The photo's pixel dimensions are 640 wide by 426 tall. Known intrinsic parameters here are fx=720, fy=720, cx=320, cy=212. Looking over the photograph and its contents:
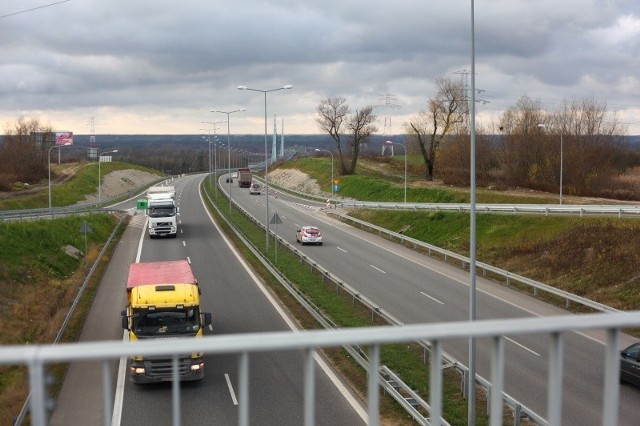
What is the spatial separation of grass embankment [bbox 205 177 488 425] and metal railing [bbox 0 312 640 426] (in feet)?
37.0

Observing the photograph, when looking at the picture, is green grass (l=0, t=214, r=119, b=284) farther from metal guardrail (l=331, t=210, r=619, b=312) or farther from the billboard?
the billboard

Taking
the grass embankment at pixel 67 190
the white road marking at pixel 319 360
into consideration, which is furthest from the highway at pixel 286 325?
the grass embankment at pixel 67 190

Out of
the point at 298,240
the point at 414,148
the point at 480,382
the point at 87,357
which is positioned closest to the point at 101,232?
the point at 298,240

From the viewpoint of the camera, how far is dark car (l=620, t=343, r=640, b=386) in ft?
40.2

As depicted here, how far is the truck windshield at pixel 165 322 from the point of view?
1678 centimetres

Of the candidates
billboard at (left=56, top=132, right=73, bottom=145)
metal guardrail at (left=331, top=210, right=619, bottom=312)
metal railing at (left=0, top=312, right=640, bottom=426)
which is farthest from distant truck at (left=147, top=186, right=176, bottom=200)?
billboard at (left=56, top=132, right=73, bottom=145)

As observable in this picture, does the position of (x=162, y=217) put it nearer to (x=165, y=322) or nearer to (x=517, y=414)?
(x=165, y=322)

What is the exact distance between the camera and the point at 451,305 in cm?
2795

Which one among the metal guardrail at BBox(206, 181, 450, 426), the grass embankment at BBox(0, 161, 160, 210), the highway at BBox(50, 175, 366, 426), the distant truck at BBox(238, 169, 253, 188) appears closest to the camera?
the highway at BBox(50, 175, 366, 426)

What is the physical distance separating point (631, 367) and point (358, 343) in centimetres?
1141

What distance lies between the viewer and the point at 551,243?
1495 inches

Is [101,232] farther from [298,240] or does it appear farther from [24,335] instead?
[24,335]

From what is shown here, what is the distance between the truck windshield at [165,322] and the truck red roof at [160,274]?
5.43 feet

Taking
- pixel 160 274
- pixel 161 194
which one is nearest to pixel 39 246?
pixel 161 194
